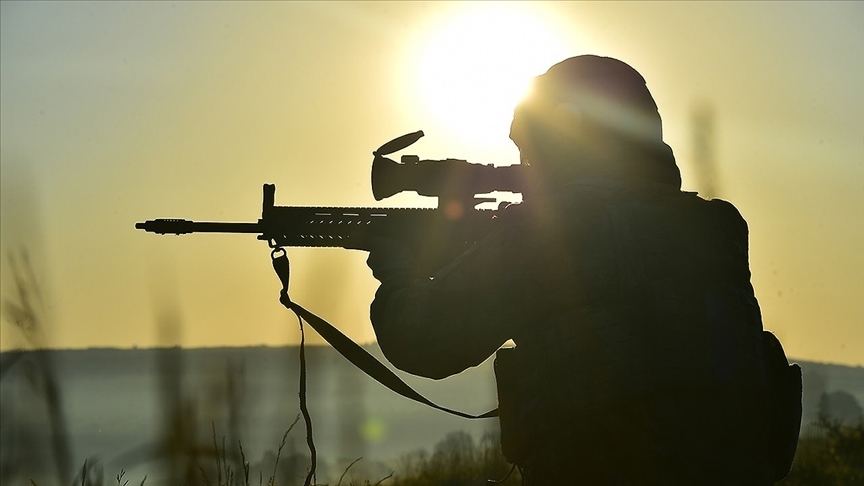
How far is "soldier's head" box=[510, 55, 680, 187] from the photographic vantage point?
4926 mm

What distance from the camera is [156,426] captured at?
292 inches

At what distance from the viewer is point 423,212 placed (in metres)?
6.16

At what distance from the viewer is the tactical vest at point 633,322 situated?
4.27m

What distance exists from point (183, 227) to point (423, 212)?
1.89 meters

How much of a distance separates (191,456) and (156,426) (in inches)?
24.3

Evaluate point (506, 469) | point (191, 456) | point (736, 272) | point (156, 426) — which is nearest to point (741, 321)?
point (736, 272)

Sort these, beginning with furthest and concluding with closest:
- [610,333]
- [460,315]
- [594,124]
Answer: [594,124] → [460,315] → [610,333]

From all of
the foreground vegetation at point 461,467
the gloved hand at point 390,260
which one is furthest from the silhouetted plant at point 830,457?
the gloved hand at point 390,260

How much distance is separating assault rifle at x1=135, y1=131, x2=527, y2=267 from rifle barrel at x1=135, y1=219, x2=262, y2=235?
21.3 inches

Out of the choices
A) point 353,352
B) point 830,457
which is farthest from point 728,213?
point 830,457

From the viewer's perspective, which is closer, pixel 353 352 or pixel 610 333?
pixel 610 333

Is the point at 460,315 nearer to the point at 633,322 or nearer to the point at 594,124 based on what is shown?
the point at 633,322

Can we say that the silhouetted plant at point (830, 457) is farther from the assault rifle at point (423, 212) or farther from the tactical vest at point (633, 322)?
the tactical vest at point (633, 322)

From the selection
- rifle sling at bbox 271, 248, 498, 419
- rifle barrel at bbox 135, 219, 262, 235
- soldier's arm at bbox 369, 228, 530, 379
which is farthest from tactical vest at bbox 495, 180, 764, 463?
rifle barrel at bbox 135, 219, 262, 235
